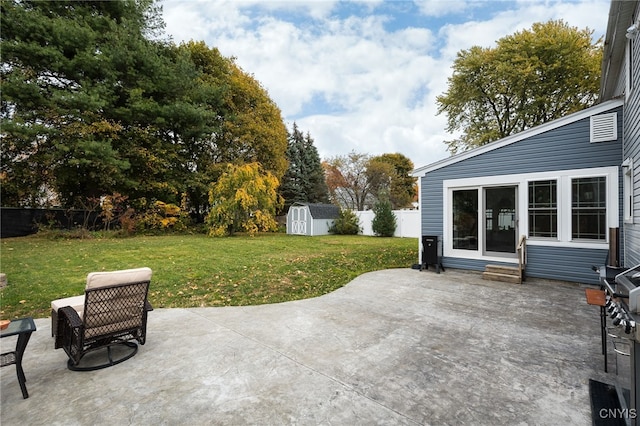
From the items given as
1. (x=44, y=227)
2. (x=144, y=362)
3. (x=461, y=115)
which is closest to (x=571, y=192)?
(x=144, y=362)

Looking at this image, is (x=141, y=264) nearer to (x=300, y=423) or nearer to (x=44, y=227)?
(x=300, y=423)

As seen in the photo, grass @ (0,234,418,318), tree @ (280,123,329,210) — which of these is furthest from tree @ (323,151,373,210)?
grass @ (0,234,418,318)

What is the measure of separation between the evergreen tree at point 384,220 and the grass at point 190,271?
733 centimetres

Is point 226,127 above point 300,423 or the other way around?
above

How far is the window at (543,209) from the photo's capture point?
602cm

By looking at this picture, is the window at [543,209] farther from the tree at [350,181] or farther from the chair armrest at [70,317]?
the tree at [350,181]

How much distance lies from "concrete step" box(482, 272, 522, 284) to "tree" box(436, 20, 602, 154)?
46.3 ft

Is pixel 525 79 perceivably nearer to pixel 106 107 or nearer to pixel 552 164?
pixel 552 164

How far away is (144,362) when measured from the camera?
2.95m

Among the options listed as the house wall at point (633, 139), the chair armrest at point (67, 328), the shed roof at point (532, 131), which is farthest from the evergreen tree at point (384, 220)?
the chair armrest at point (67, 328)

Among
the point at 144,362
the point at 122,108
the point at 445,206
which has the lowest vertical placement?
the point at 144,362

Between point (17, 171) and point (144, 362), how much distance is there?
15.8 metres

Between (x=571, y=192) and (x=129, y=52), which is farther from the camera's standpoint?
(x=129, y=52)

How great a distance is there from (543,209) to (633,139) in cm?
219
